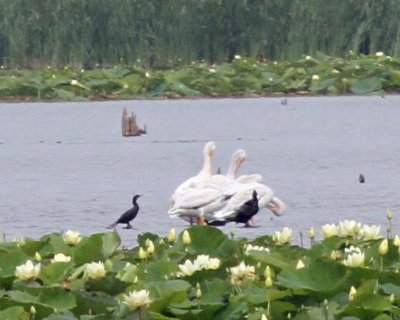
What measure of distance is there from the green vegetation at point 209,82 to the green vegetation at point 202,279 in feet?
45.4

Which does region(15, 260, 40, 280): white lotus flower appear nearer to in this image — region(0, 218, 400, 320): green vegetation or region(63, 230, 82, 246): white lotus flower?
region(0, 218, 400, 320): green vegetation

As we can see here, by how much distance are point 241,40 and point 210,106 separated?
466 cm

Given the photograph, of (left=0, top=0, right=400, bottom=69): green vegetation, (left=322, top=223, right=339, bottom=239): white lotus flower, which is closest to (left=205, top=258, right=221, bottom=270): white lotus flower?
(left=322, top=223, right=339, bottom=239): white lotus flower

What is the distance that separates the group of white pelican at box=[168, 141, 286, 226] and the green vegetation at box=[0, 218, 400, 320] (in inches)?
125

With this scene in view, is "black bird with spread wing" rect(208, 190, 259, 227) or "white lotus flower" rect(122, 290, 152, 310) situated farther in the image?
"black bird with spread wing" rect(208, 190, 259, 227)

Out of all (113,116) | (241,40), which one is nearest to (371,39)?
(241,40)

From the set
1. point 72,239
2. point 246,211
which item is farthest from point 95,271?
point 246,211

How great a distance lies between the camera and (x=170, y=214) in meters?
9.48

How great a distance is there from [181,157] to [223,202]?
4207 millimetres

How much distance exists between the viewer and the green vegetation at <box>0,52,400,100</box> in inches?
774

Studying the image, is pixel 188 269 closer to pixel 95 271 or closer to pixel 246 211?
pixel 95 271

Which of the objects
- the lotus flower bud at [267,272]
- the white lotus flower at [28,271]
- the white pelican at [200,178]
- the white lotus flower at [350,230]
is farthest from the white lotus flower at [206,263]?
the white pelican at [200,178]

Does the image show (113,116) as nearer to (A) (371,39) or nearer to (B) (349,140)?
(B) (349,140)

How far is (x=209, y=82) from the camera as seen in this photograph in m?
19.8
